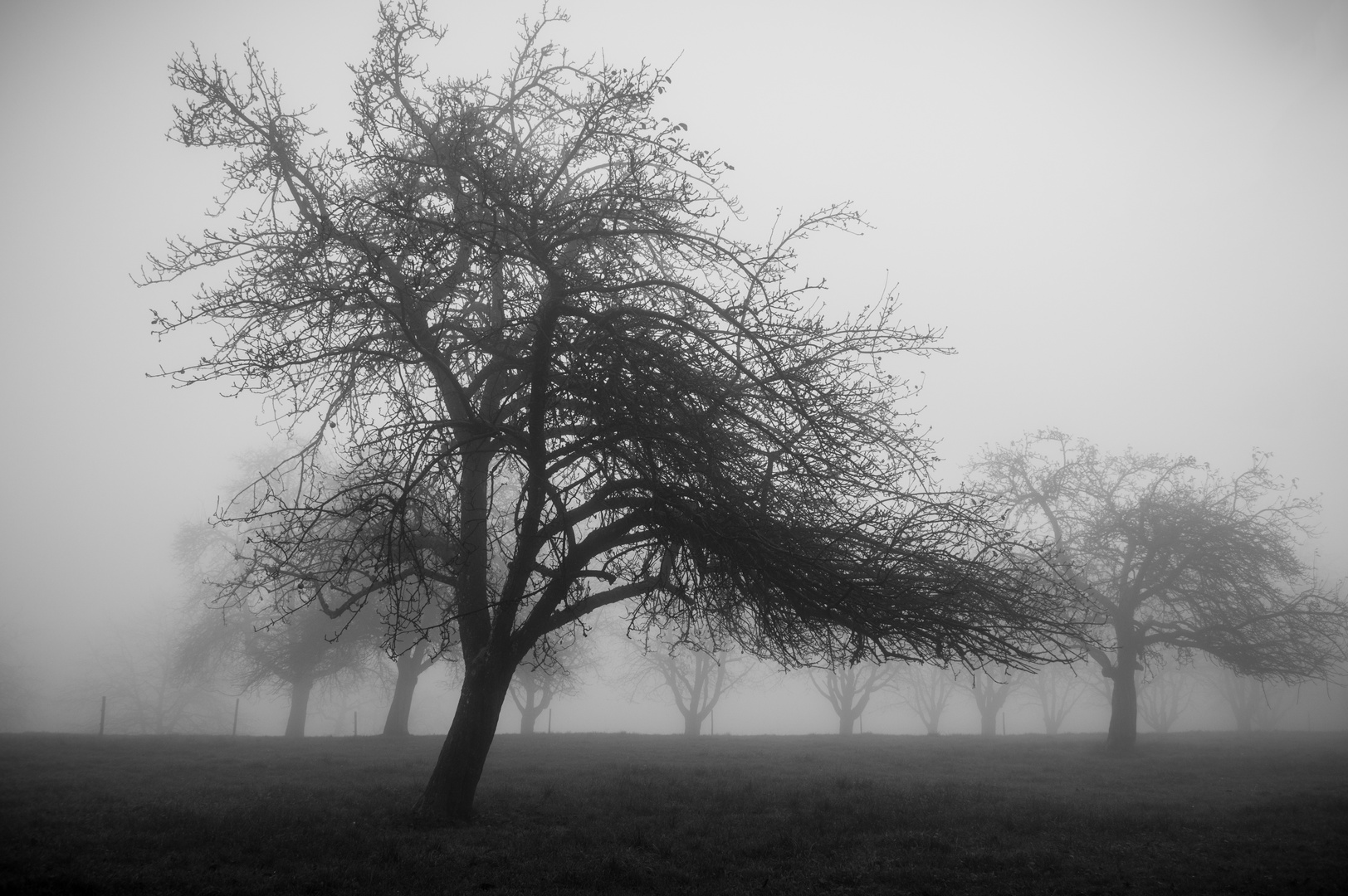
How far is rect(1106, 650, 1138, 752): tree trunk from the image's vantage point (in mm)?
23469

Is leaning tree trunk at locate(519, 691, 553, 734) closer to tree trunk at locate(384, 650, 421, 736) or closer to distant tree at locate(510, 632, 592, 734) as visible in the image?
distant tree at locate(510, 632, 592, 734)

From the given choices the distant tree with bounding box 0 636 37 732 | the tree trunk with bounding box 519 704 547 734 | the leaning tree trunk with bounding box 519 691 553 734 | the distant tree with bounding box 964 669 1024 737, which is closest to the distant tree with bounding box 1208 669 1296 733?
the distant tree with bounding box 964 669 1024 737

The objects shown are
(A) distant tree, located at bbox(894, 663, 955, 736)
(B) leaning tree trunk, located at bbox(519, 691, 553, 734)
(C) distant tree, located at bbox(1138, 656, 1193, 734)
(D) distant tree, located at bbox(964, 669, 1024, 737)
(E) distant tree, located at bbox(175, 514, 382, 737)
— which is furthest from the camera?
(C) distant tree, located at bbox(1138, 656, 1193, 734)

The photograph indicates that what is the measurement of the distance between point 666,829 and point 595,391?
660 cm

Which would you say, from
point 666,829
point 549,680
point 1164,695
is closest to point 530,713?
point 549,680

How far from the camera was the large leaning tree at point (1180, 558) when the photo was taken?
20.3 metres

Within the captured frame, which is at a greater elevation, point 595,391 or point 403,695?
point 595,391

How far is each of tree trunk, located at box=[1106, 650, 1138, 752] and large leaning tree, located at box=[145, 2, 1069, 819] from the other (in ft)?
62.7

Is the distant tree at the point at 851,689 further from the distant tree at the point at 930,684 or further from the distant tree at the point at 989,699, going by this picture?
the distant tree at the point at 989,699

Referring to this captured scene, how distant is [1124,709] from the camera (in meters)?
23.8

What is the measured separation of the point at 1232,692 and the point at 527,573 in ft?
194

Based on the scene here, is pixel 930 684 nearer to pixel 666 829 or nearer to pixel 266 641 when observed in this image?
pixel 266 641

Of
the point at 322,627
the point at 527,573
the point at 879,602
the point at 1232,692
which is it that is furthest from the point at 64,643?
the point at 1232,692

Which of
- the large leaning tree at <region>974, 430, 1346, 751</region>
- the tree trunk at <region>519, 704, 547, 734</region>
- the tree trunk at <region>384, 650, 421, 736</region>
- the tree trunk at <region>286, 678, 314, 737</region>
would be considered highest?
the large leaning tree at <region>974, 430, 1346, 751</region>
